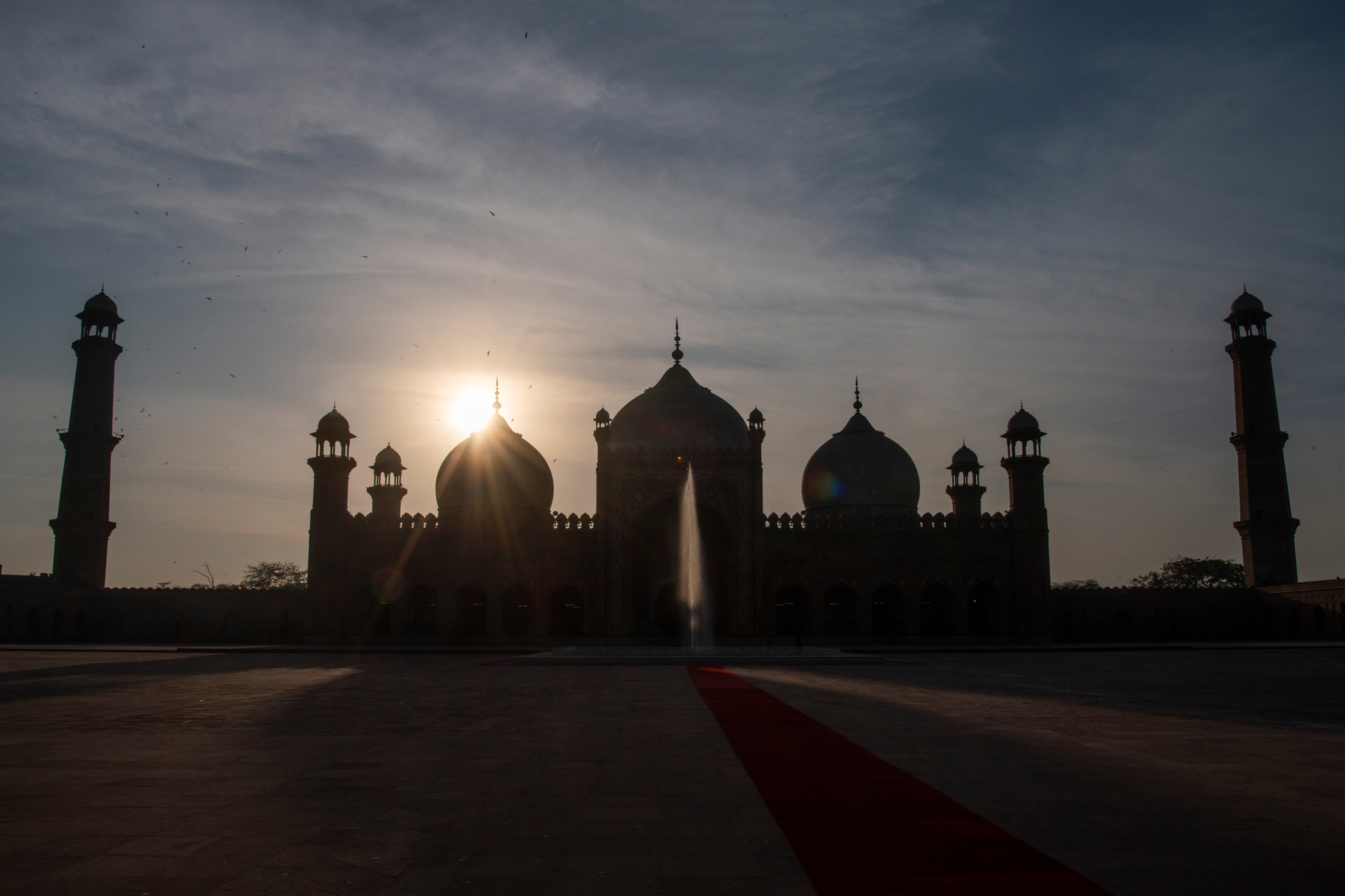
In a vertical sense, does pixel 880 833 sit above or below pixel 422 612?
below

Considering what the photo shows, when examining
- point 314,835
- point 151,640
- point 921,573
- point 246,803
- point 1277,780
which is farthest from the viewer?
point 151,640

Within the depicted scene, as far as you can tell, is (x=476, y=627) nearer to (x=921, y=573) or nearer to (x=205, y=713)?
(x=921, y=573)

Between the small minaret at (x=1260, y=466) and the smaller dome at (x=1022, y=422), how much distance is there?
8343 millimetres

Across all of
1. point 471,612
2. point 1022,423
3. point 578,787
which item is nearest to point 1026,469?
point 1022,423

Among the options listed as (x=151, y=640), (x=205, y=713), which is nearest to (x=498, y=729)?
(x=205, y=713)

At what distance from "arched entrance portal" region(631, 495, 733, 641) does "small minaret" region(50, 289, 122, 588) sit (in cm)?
2089

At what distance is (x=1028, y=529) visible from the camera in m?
33.6

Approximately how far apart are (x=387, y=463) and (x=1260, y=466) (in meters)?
33.4

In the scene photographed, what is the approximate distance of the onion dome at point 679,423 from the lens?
112 ft

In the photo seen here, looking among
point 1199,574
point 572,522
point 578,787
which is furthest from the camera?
point 1199,574

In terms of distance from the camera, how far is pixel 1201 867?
3.94m

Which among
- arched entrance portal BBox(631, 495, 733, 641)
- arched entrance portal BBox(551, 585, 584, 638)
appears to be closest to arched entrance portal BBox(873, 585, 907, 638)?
arched entrance portal BBox(631, 495, 733, 641)

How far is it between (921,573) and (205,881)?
31124 millimetres

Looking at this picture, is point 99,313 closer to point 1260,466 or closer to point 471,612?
point 471,612
